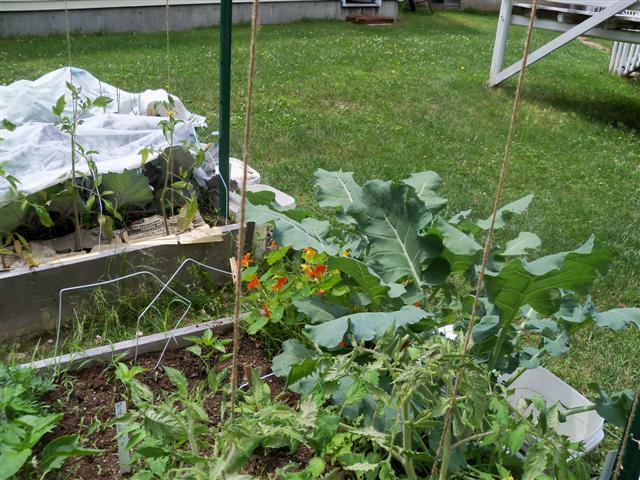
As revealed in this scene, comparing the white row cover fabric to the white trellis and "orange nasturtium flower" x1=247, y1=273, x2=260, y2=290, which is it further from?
the white trellis

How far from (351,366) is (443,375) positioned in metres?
0.34

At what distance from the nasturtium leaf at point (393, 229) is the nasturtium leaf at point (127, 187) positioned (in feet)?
4.21

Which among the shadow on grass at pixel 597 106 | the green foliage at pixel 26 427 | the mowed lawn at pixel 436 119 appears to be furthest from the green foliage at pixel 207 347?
the shadow on grass at pixel 597 106

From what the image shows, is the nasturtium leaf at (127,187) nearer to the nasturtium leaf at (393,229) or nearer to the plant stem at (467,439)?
the nasturtium leaf at (393,229)

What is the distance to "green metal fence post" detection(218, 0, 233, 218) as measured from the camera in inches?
116

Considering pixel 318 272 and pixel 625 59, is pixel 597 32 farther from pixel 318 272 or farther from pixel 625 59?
pixel 318 272

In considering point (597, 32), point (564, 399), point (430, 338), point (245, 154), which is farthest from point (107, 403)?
point (597, 32)

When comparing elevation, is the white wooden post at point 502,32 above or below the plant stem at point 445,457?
above

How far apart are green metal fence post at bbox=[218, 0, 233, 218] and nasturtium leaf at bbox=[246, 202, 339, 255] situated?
32.3 inches

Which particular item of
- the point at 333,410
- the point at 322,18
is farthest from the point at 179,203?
the point at 322,18

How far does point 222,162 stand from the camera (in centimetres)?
322

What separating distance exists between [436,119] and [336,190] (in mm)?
4194

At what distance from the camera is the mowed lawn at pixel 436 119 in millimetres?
4266

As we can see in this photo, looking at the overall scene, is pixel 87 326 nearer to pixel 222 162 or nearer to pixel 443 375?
pixel 222 162
